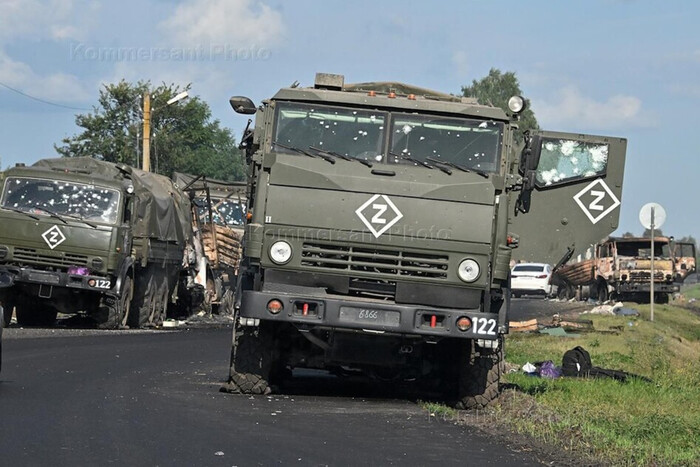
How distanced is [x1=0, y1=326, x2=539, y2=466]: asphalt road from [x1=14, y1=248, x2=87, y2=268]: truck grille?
7.09 metres

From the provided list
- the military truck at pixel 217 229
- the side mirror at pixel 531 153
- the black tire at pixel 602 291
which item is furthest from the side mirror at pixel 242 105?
the black tire at pixel 602 291

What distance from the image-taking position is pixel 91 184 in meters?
23.2

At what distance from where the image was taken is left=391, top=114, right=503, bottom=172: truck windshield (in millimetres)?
12289

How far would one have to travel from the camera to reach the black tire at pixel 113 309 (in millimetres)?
24344

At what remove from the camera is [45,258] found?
75.7 feet

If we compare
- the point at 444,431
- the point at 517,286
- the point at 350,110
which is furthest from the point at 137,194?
the point at 517,286

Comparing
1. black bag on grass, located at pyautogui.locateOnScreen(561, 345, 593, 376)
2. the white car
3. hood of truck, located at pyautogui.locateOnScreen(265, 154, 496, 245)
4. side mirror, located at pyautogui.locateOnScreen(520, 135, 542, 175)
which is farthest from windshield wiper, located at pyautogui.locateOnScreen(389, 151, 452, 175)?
the white car

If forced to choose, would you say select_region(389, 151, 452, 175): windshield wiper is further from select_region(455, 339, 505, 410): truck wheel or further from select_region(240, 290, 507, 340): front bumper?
select_region(455, 339, 505, 410): truck wheel

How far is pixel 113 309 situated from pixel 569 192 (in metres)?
13.0

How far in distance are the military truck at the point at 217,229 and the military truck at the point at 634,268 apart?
2094 cm

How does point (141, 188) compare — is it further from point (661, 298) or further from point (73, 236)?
point (661, 298)

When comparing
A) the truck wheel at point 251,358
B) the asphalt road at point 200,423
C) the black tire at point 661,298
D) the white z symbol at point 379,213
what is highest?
the black tire at point 661,298

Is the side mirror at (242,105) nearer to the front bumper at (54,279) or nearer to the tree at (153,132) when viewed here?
the front bumper at (54,279)

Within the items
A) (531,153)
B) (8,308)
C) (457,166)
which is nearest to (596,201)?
(531,153)
